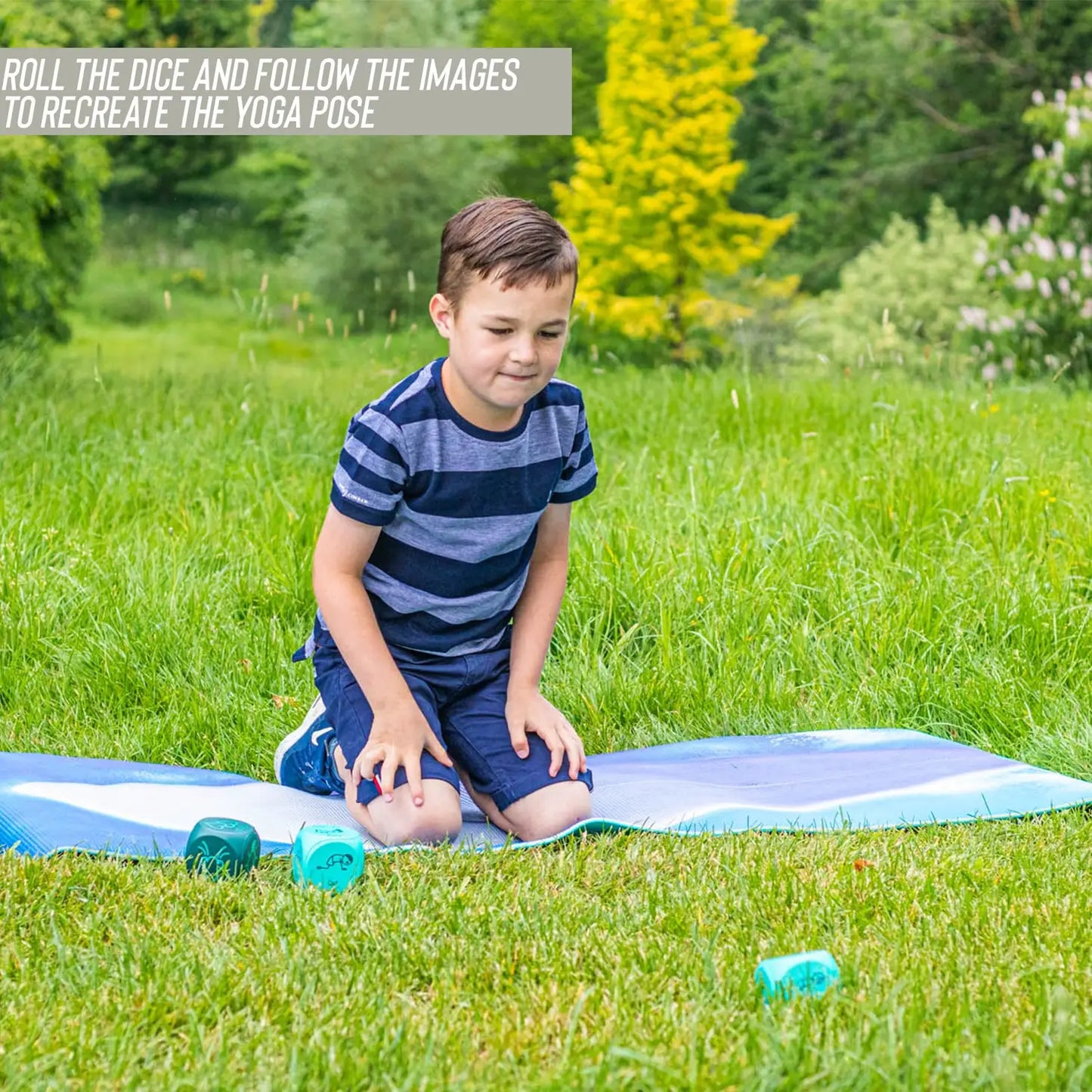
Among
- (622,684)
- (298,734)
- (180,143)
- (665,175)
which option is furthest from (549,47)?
(298,734)

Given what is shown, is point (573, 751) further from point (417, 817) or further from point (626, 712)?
point (626, 712)

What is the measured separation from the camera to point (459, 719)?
9.50ft

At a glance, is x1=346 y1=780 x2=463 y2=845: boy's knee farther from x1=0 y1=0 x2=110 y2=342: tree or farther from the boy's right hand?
x1=0 y1=0 x2=110 y2=342: tree

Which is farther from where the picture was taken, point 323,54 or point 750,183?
point 750,183

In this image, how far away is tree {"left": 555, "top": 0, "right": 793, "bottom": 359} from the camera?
13867mm

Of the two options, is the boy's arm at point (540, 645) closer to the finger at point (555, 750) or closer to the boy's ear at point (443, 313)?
the finger at point (555, 750)

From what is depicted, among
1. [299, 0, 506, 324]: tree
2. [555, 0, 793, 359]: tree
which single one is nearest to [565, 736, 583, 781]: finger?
[555, 0, 793, 359]: tree

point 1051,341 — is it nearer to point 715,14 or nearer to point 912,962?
point 715,14

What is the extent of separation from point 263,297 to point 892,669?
2.92m

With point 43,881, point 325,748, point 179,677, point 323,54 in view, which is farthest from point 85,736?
point 323,54

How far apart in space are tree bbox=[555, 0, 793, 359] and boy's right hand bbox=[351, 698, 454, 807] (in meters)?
11.2

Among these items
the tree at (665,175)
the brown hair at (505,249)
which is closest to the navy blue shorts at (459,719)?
the brown hair at (505,249)

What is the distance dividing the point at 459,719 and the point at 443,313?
844 mm

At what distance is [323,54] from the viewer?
1366cm
